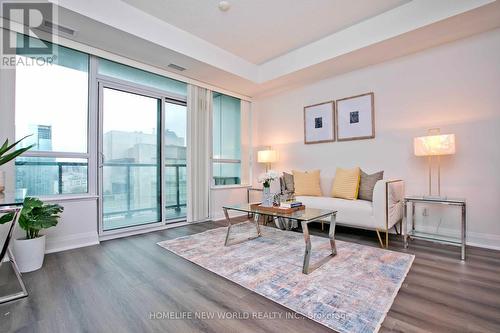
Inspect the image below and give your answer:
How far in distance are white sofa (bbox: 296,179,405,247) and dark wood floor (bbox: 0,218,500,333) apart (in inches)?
19.2

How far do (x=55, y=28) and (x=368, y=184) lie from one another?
440 cm

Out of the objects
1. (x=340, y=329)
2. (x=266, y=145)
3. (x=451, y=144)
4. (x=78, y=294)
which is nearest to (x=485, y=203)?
(x=451, y=144)

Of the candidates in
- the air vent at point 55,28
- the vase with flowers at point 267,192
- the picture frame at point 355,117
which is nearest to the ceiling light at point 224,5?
the air vent at point 55,28

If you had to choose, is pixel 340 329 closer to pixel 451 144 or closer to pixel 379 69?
pixel 451 144

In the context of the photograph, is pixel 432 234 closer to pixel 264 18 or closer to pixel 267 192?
pixel 267 192

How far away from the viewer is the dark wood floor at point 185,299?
4.73 feet

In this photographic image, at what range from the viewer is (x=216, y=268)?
2244mm

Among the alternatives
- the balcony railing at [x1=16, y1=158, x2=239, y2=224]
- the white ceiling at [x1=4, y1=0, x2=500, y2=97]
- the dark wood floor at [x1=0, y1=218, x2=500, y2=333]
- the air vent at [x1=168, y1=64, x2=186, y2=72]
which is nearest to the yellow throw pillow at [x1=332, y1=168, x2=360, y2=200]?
the dark wood floor at [x1=0, y1=218, x2=500, y2=333]

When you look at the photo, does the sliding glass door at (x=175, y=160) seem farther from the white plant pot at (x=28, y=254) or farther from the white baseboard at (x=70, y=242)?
the white plant pot at (x=28, y=254)

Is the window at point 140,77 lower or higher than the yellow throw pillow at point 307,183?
higher

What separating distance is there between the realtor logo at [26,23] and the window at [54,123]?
9 centimetres

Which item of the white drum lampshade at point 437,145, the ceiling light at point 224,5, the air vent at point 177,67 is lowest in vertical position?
the white drum lampshade at point 437,145

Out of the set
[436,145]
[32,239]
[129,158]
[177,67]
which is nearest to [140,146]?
[129,158]

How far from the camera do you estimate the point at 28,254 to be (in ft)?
7.36
